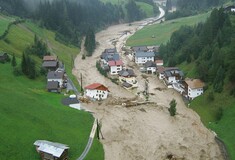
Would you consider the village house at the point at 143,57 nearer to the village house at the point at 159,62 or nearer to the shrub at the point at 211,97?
the village house at the point at 159,62

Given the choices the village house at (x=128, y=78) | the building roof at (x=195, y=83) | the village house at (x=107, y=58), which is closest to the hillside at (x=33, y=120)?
the village house at (x=128, y=78)

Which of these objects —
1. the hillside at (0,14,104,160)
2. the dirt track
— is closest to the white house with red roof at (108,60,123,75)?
the dirt track

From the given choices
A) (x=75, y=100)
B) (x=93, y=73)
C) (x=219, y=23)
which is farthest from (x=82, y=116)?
(x=219, y=23)

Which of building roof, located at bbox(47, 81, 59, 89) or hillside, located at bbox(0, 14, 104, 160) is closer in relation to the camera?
hillside, located at bbox(0, 14, 104, 160)

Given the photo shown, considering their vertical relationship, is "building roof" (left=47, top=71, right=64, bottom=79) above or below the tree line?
below

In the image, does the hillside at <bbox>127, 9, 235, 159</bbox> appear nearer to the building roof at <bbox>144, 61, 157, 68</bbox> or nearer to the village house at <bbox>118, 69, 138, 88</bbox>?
the building roof at <bbox>144, 61, 157, 68</bbox>

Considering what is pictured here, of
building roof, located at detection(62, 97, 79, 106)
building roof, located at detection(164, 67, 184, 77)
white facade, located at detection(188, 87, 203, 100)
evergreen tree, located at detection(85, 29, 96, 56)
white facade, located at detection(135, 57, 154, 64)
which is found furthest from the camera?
evergreen tree, located at detection(85, 29, 96, 56)

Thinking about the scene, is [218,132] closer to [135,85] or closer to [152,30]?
[135,85]
